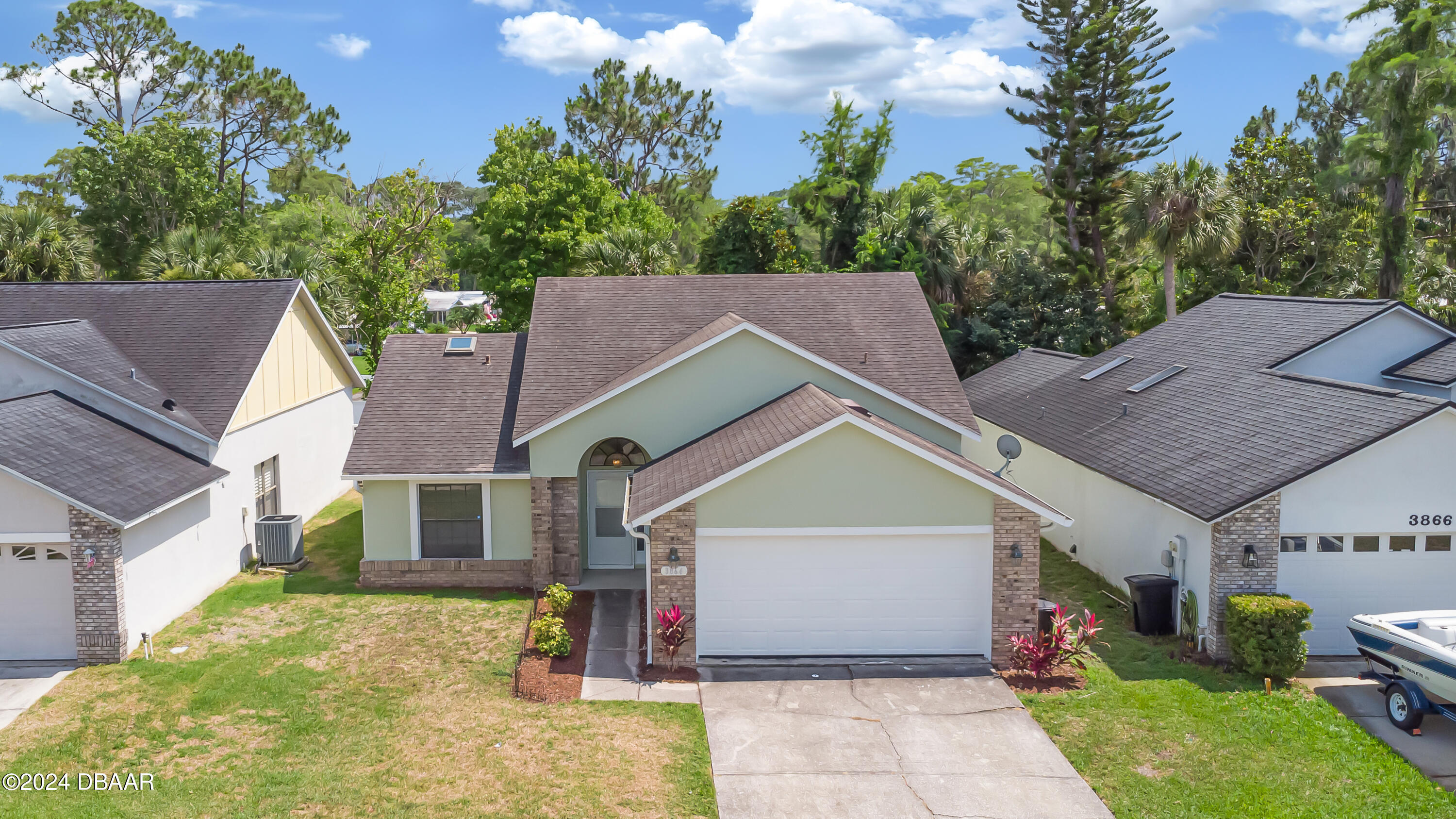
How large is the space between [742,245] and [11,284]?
2439 cm

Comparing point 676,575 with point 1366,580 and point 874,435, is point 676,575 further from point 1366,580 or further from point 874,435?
point 1366,580

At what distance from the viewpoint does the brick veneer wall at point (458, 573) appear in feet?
58.1

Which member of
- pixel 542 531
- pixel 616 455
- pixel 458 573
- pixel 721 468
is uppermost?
pixel 721 468

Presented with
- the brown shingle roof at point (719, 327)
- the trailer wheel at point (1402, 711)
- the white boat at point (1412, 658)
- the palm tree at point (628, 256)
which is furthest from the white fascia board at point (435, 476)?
the palm tree at point (628, 256)

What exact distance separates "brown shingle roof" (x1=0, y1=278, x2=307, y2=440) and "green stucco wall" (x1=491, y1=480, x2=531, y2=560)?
5229 millimetres

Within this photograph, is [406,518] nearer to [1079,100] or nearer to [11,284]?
[11,284]

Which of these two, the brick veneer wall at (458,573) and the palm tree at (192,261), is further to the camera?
the palm tree at (192,261)

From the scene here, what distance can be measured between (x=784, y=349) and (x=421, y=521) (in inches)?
301

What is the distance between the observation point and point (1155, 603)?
14836 mm

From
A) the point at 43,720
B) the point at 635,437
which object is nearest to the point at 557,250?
the point at 635,437

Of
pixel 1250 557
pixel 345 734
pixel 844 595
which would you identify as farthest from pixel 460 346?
pixel 1250 557

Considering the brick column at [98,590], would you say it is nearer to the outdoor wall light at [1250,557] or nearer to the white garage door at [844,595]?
the white garage door at [844,595]

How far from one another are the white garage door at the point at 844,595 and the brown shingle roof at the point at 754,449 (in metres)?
0.91

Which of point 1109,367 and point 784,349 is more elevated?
point 784,349
